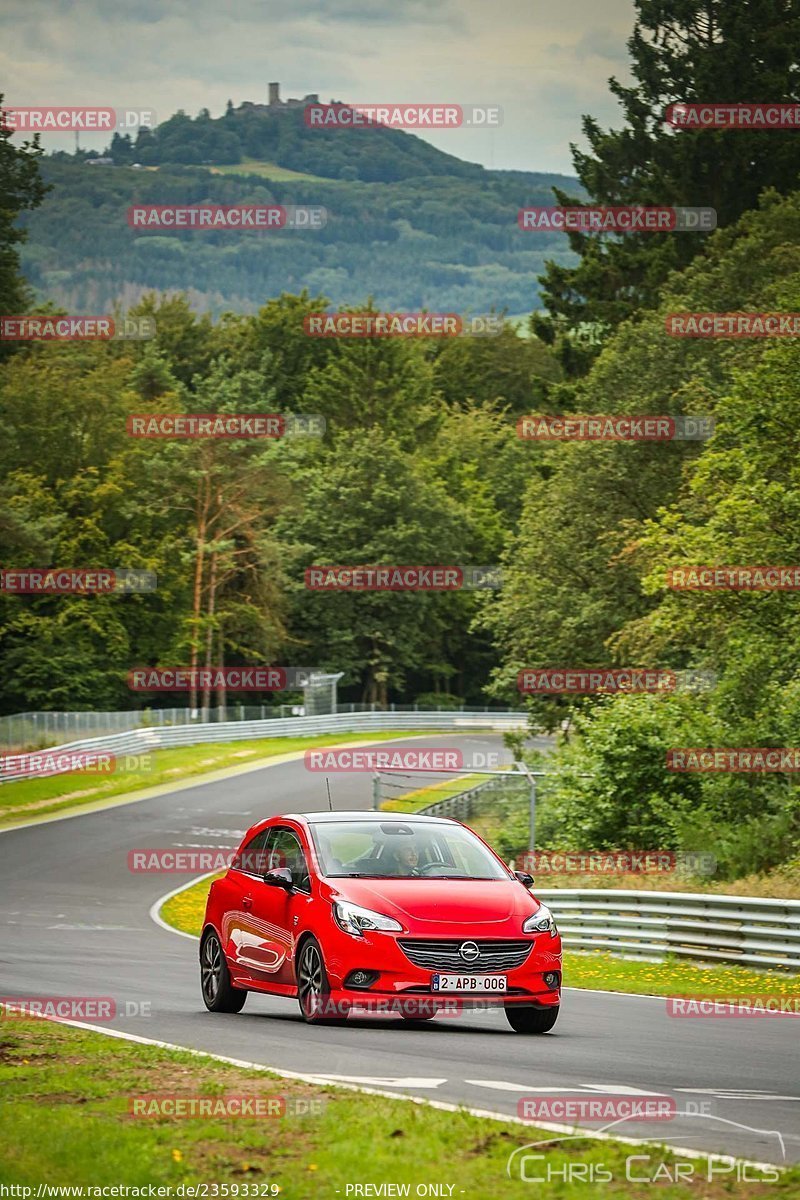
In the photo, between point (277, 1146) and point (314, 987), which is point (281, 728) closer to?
point (314, 987)

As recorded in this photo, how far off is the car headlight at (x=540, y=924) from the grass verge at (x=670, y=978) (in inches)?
238

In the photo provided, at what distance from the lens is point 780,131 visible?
67.9m

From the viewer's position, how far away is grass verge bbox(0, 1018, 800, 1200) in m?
7.04

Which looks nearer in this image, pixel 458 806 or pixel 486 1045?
pixel 486 1045

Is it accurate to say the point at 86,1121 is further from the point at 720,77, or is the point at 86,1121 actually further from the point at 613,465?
the point at 720,77

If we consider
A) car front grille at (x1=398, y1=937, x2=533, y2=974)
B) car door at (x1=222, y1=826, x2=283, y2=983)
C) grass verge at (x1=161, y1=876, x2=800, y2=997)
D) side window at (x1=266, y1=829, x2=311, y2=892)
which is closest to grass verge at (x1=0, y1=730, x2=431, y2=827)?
grass verge at (x1=161, y1=876, x2=800, y2=997)

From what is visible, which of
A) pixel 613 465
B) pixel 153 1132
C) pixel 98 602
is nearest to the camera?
pixel 153 1132

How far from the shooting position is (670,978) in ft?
70.3

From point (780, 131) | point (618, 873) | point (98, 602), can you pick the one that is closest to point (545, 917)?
point (618, 873)

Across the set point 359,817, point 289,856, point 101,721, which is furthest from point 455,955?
Result: point 101,721

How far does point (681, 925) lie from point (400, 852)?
10.4 meters

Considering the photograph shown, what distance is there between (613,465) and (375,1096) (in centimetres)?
4339

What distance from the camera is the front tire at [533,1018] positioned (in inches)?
527

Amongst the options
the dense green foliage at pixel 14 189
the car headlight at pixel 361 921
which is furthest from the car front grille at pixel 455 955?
the dense green foliage at pixel 14 189
